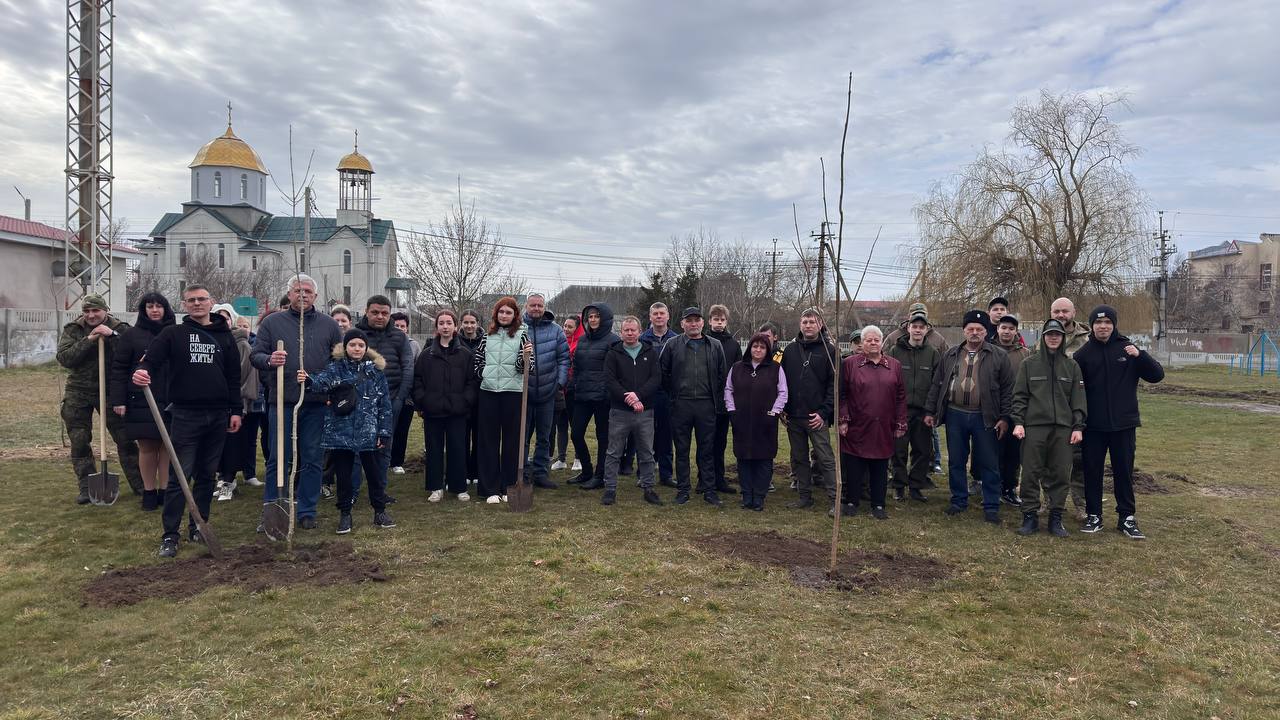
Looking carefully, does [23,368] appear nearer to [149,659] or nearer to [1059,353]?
[149,659]

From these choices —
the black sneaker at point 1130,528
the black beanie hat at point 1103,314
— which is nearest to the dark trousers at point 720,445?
the black beanie hat at point 1103,314

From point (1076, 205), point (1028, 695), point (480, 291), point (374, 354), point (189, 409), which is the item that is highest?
point (1076, 205)

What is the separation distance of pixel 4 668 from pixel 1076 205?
2849 centimetres

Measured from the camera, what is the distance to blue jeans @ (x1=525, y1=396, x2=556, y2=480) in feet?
26.0

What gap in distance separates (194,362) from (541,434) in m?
3.43

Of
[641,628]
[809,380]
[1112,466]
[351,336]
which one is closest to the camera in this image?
[641,628]

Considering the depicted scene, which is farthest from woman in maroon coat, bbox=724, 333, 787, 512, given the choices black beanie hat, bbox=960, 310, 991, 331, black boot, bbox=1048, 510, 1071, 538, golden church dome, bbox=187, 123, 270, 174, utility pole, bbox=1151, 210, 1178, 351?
golden church dome, bbox=187, 123, 270, 174

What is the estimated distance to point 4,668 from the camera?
372 centimetres

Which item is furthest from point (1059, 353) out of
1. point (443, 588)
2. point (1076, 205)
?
point (1076, 205)

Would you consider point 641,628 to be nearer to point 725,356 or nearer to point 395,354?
point 725,356

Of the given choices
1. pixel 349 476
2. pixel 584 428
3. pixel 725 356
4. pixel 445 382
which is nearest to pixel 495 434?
pixel 445 382

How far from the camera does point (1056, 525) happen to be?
654cm

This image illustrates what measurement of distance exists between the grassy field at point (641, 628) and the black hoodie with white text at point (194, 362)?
3.91 feet

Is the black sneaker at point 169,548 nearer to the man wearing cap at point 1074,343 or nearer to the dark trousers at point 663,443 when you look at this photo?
the dark trousers at point 663,443
